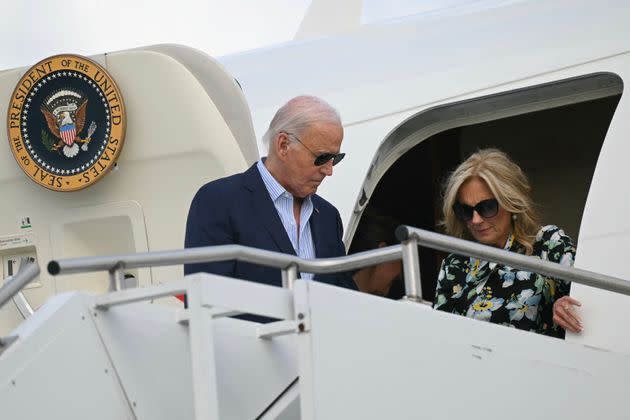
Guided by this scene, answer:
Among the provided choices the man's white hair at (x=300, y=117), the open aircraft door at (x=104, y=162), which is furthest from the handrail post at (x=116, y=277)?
the open aircraft door at (x=104, y=162)

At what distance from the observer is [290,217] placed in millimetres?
5148

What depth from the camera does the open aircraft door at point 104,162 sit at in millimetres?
6785

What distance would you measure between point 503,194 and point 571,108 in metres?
3.83

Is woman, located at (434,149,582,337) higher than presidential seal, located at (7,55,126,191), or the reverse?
presidential seal, located at (7,55,126,191)

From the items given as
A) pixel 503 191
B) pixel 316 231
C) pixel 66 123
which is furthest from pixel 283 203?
pixel 66 123

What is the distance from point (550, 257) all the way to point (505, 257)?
2.80 ft

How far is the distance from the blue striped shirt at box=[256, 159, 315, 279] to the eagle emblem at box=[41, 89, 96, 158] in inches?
73.6

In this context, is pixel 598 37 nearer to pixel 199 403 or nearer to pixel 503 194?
pixel 503 194

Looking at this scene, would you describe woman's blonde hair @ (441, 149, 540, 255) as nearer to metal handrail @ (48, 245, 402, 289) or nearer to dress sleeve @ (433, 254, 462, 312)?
dress sleeve @ (433, 254, 462, 312)

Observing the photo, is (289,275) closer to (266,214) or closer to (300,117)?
(266,214)

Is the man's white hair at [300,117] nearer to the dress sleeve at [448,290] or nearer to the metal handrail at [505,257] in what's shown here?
the dress sleeve at [448,290]

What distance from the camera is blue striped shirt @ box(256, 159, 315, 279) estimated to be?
5.10 meters

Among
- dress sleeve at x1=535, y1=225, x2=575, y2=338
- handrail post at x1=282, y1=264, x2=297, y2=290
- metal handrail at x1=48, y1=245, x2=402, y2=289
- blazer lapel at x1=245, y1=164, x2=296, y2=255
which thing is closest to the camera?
metal handrail at x1=48, y1=245, x2=402, y2=289

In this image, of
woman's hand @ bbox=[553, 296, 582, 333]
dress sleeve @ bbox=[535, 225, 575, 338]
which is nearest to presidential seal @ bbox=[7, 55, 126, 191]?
dress sleeve @ bbox=[535, 225, 575, 338]
